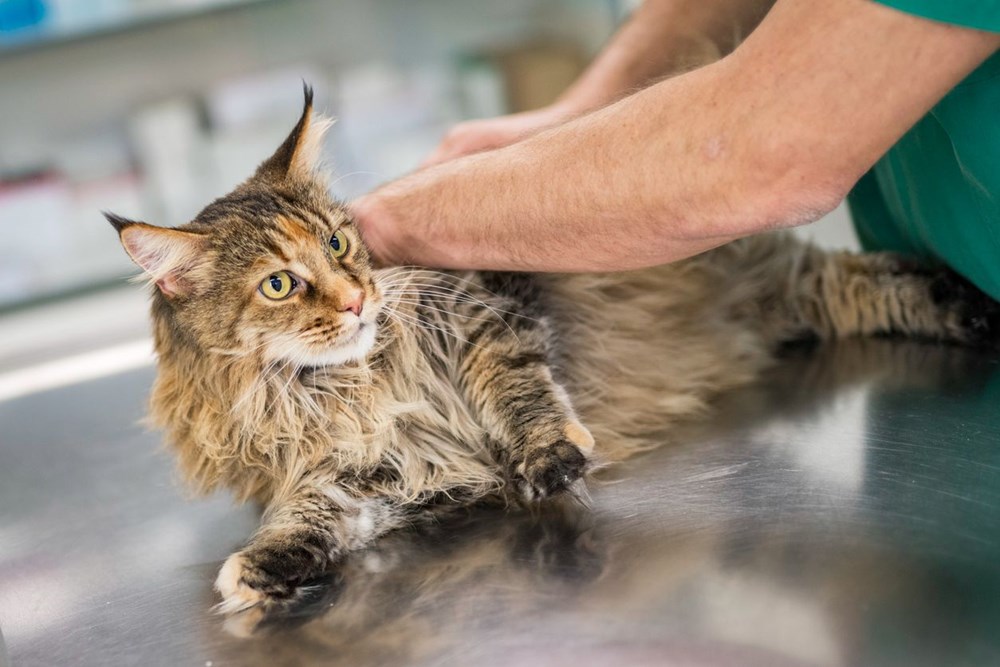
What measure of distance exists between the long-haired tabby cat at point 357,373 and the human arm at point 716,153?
0.48 ft

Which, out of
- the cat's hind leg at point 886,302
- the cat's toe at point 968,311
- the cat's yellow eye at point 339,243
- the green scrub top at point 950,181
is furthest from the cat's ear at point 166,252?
the cat's toe at point 968,311

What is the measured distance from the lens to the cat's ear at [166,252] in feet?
4.17

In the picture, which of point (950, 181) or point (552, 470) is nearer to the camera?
point (552, 470)

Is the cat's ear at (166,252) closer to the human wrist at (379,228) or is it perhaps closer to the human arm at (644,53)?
the human wrist at (379,228)

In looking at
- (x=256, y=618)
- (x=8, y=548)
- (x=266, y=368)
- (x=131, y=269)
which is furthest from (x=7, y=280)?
(x=256, y=618)

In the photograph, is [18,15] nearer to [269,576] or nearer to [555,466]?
[269,576]

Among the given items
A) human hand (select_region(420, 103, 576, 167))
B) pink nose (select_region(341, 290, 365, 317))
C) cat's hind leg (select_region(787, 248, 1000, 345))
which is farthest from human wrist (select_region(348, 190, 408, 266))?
cat's hind leg (select_region(787, 248, 1000, 345))

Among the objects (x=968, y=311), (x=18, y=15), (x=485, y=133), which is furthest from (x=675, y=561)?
(x=18, y=15)

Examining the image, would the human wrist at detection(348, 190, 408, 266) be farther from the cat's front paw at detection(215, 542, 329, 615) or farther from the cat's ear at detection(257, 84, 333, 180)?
the cat's front paw at detection(215, 542, 329, 615)

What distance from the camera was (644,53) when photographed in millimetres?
1896

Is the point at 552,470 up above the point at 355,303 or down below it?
below

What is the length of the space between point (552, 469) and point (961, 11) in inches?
27.4

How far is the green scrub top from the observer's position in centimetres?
114

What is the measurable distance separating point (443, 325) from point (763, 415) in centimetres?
53
